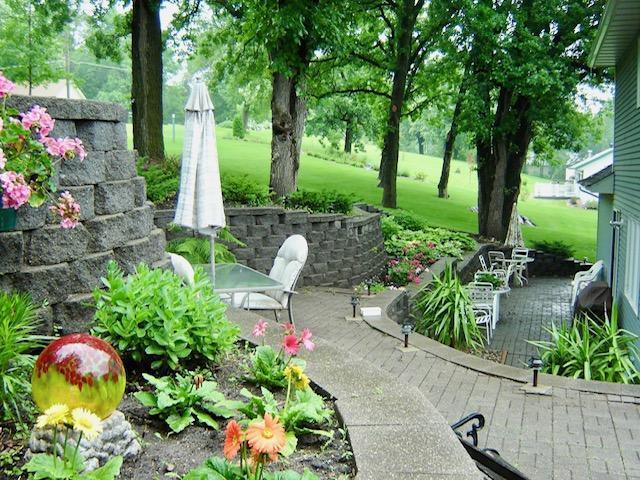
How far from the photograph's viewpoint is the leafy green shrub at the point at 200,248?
362 inches

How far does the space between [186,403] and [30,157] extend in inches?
60.3

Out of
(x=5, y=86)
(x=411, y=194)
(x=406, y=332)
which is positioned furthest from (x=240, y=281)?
(x=411, y=194)

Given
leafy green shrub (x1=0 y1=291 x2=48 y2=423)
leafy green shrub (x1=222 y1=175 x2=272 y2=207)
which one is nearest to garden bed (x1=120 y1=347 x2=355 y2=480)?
leafy green shrub (x1=0 y1=291 x2=48 y2=423)

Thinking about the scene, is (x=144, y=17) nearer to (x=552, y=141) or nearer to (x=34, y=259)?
(x=34, y=259)

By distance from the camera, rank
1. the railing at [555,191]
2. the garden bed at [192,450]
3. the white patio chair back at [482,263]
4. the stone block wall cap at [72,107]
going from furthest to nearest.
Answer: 1. the railing at [555,191]
2. the white patio chair back at [482,263]
3. the stone block wall cap at [72,107]
4. the garden bed at [192,450]

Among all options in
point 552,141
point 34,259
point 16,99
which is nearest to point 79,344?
point 34,259

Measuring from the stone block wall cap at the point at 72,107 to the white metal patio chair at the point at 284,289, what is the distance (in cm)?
348

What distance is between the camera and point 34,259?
3977 mm

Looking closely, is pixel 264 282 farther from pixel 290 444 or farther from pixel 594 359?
pixel 290 444

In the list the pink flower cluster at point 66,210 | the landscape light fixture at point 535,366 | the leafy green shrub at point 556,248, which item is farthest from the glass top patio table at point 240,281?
the leafy green shrub at point 556,248

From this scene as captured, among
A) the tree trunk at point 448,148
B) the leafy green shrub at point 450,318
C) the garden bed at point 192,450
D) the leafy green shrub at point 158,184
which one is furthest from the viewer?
the tree trunk at point 448,148

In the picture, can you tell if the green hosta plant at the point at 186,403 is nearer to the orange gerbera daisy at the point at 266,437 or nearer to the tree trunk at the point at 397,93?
the orange gerbera daisy at the point at 266,437

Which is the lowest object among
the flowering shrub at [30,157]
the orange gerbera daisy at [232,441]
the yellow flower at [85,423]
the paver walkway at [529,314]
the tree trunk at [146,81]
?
the paver walkway at [529,314]

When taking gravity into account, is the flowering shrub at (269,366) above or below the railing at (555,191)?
above
